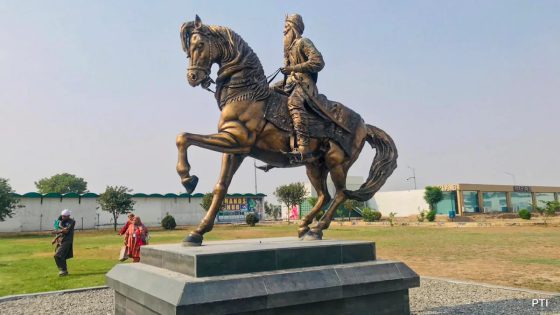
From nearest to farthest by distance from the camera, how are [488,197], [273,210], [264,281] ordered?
1. [264,281]
2. [488,197]
3. [273,210]

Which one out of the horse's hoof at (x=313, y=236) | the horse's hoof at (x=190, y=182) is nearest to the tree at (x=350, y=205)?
the horse's hoof at (x=313, y=236)

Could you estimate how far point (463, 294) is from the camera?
695 cm

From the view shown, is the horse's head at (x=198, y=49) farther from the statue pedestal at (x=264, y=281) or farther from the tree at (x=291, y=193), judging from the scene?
the tree at (x=291, y=193)

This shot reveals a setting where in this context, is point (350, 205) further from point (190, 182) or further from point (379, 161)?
point (190, 182)

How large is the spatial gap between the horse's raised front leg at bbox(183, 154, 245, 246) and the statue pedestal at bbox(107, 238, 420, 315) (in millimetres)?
360

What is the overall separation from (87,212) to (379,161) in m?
40.2

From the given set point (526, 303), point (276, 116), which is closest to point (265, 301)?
point (276, 116)

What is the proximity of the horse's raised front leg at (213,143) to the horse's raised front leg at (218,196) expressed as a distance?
30 cm

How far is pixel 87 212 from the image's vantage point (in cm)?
3962

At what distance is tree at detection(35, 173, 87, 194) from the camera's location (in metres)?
71.1

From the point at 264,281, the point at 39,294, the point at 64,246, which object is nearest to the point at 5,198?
the point at 64,246

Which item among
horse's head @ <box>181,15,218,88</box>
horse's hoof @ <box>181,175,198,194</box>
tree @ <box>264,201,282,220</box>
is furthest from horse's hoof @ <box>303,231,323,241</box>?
tree @ <box>264,201,282,220</box>

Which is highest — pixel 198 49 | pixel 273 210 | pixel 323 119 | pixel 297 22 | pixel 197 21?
pixel 297 22

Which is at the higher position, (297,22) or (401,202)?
(297,22)
